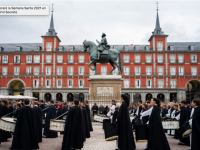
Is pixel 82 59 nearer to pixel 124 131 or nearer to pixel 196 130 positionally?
pixel 124 131

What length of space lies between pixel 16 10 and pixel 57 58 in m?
41.7

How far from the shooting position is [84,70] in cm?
5081

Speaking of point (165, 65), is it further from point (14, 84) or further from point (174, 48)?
point (14, 84)

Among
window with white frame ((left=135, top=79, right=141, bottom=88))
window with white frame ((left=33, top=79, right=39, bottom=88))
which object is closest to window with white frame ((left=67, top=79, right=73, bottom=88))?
window with white frame ((left=33, top=79, right=39, bottom=88))

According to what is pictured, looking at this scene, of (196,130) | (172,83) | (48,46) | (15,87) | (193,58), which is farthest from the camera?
(15,87)

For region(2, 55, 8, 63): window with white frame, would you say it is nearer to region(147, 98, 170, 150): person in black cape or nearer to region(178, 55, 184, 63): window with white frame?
region(178, 55, 184, 63): window with white frame

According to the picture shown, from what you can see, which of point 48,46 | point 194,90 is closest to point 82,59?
point 48,46

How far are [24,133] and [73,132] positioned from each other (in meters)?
1.55

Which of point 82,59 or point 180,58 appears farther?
point 82,59

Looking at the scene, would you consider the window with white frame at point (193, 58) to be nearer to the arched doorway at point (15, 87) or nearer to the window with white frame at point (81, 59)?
the window with white frame at point (81, 59)

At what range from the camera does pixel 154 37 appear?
51469 mm

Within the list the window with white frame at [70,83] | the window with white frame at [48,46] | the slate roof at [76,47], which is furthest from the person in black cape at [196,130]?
the window with white frame at [48,46]

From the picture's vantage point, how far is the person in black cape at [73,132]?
22.2 feet

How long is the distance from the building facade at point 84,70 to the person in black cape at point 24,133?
138ft
